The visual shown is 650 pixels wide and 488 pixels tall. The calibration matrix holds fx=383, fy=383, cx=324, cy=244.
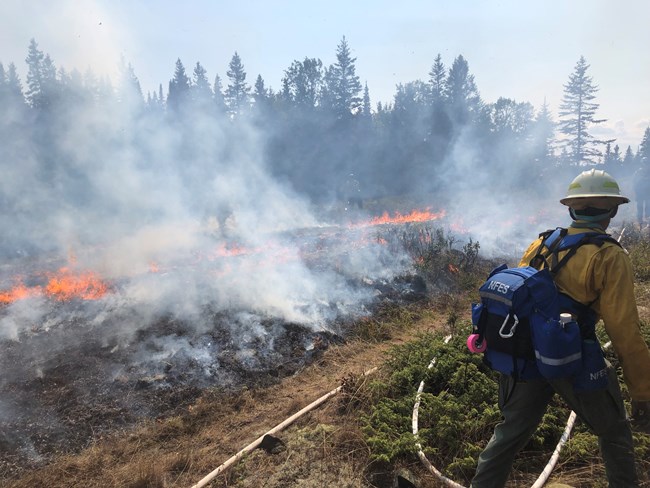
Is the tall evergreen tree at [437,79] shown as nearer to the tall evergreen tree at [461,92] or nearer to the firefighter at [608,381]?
the tall evergreen tree at [461,92]

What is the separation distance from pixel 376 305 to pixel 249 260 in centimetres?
415

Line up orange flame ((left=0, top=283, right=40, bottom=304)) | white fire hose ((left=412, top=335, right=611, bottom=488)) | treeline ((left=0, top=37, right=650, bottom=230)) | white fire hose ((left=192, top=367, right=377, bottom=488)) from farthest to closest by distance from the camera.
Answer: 1. treeline ((left=0, top=37, right=650, bottom=230))
2. orange flame ((left=0, top=283, right=40, bottom=304))
3. white fire hose ((left=192, top=367, right=377, bottom=488))
4. white fire hose ((left=412, top=335, right=611, bottom=488))

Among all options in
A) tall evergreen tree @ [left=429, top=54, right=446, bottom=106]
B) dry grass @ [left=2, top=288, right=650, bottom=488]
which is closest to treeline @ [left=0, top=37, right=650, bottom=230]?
tall evergreen tree @ [left=429, top=54, right=446, bottom=106]

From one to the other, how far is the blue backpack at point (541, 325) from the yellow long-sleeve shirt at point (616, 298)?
0.07 metres

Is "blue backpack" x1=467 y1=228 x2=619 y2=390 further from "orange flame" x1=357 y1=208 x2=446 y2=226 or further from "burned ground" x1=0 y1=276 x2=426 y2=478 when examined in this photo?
"orange flame" x1=357 y1=208 x2=446 y2=226

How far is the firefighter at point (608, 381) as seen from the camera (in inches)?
93.2

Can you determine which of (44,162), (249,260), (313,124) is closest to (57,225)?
(44,162)

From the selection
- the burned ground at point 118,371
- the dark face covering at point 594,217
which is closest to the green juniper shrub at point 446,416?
the dark face covering at point 594,217

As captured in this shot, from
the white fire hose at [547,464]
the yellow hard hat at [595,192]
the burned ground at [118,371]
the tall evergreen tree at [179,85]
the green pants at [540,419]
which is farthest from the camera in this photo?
the tall evergreen tree at [179,85]

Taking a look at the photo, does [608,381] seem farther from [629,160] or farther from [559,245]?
[629,160]

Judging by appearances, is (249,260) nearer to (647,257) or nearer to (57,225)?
(647,257)

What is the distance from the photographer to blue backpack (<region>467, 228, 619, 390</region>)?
232 cm

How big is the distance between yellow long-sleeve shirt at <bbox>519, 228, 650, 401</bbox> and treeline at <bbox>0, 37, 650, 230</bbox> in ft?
63.7

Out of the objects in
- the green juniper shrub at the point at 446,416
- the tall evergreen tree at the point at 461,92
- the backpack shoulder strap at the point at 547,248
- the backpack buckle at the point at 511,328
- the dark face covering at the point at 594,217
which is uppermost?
the tall evergreen tree at the point at 461,92
